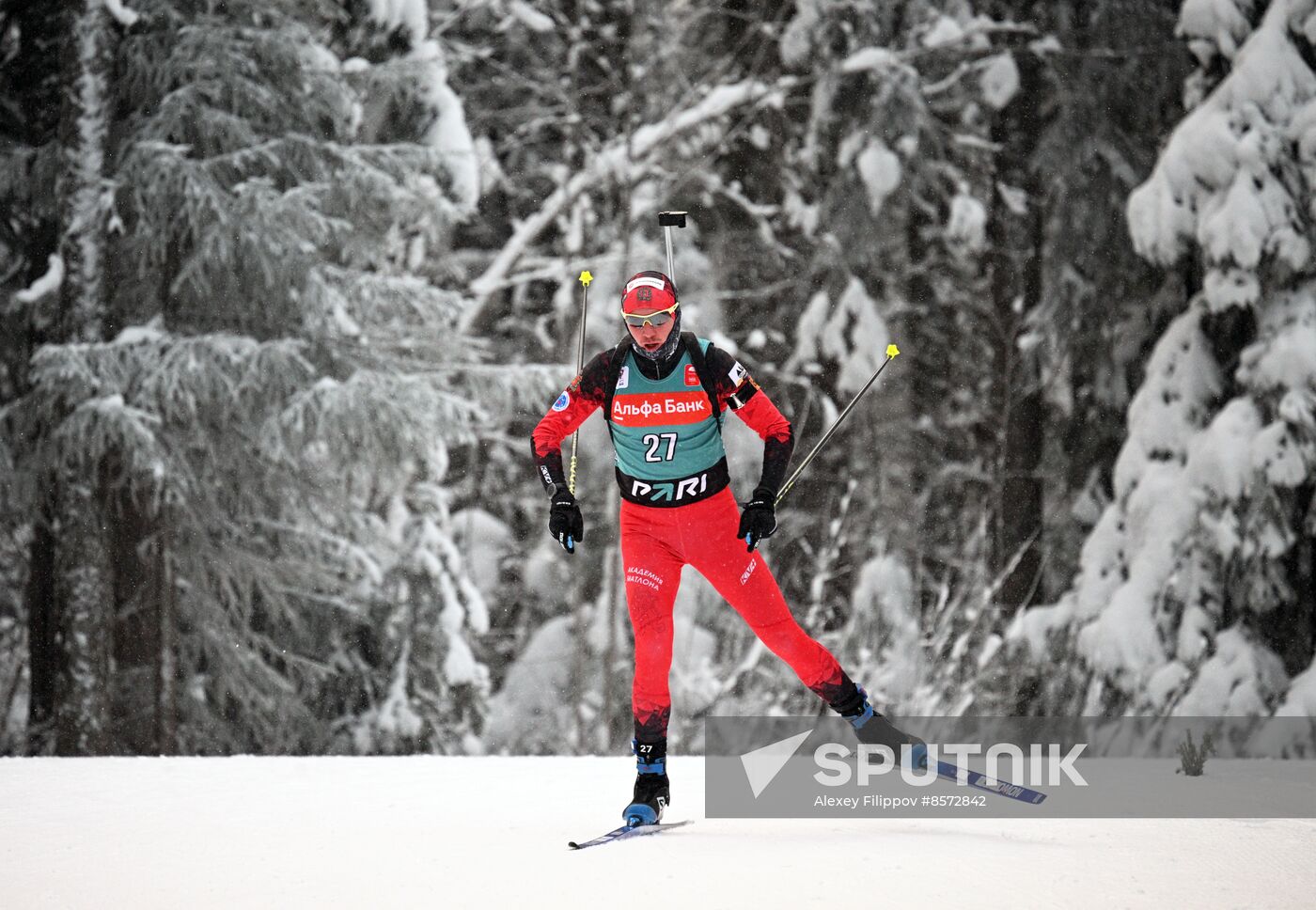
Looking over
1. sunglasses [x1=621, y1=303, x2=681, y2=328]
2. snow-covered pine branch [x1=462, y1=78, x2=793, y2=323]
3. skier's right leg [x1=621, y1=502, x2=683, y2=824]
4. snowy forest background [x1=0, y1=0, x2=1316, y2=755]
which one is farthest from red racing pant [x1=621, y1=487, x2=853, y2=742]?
snow-covered pine branch [x1=462, y1=78, x2=793, y2=323]

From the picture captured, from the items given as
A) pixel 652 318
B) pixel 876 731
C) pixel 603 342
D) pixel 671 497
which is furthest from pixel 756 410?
pixel 603 342

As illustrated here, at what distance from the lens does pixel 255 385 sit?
11.3 m

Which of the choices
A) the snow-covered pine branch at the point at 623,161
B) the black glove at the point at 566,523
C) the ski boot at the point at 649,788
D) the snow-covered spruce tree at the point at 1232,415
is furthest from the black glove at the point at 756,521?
the snow-covered pine branch at the point at 623,161

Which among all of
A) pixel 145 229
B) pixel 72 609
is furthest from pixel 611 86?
pixel 72 609

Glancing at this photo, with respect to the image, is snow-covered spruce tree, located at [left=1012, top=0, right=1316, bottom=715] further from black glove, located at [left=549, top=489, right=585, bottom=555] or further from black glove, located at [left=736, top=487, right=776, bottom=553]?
black glove, located at [left=549, top=489, right=585, bottom=555]

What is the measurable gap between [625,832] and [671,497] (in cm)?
Answer: 137

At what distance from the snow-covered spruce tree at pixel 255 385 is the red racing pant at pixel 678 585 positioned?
594cm

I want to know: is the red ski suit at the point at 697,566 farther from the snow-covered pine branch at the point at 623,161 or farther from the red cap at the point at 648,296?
the snow-covered pine branch at the point at 623,161

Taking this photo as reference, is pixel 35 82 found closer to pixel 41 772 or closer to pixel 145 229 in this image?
pixel 145 229

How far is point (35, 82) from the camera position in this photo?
41.8ft

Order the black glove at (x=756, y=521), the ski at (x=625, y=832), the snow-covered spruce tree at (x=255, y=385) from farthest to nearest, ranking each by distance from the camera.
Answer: the snow-covered spruce tree at (x=255, y=385) < the black glove at (x=756, y=521) < the ski at (x=625, y=832)

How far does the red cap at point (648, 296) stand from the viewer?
5.75 meters

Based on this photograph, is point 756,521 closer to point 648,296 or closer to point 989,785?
point 648,296

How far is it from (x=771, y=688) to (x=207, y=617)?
4992 mm
